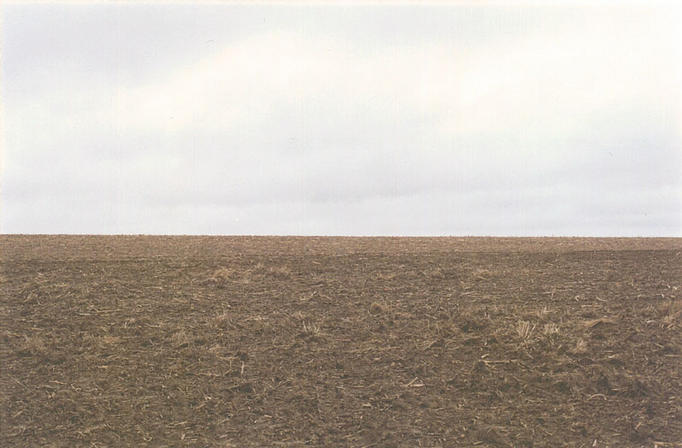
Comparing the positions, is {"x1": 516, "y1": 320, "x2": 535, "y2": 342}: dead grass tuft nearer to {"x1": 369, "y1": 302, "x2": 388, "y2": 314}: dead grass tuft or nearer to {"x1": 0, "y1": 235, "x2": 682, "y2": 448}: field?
{"x1": 0, "y1": 235, "x2": 682, "y2": 448}: field

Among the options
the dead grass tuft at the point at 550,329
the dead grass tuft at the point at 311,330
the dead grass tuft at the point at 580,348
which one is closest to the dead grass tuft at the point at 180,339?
the dead grass tuft at the point at 311,330

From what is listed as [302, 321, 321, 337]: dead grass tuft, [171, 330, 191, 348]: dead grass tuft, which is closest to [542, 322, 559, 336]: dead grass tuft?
Result: [302, 321, 321, 337]: dead grass tuft

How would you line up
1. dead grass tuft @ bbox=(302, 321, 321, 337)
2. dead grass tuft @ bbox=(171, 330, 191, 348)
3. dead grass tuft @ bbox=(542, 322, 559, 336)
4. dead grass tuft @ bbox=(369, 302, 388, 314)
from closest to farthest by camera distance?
1. dead grass tuft @ bbox=(171, 330, 191, 348)
2. dead grass tuft @ bbox=(542, 322, 559, 336)
3. dead grass tuft @ bbox=(302, 321, 321, 337)
4. dead grass tuft @ bbox=(369, 302, 388, 314)

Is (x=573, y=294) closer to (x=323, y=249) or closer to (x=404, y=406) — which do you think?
(x=404, y=406)

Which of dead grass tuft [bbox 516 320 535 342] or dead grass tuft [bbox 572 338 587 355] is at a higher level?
dead grass tuft [bbox 516 320 535 342]

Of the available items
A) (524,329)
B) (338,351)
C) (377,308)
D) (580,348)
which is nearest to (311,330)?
(338,351)

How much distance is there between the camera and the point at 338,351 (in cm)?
1004

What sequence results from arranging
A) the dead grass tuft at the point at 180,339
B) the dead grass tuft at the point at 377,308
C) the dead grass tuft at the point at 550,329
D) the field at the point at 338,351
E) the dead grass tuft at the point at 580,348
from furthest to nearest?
the dead grass tuft at the point at 377,308 < the dead grass tuft at the point at 550,329 < the dead grass tuft at the point at 180,339 < the dead grass tuft at the point at 580,348 < the field at the point at 338,351

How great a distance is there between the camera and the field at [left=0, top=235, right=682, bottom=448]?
824cm

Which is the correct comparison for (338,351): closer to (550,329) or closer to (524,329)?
(524,329)

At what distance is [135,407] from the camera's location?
8633 millimetres

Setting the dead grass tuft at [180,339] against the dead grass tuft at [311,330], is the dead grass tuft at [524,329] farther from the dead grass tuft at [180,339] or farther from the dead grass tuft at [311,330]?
the dead grass tuft at [180,339]

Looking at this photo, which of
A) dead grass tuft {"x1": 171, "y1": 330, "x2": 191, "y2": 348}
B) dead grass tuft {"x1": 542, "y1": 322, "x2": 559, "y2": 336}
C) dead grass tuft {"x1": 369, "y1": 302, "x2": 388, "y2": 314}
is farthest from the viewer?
dead grass tuft {"x1": 369, "y1": 302, "x2": 388, "y2": 314}

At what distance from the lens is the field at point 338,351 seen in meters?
8.24
